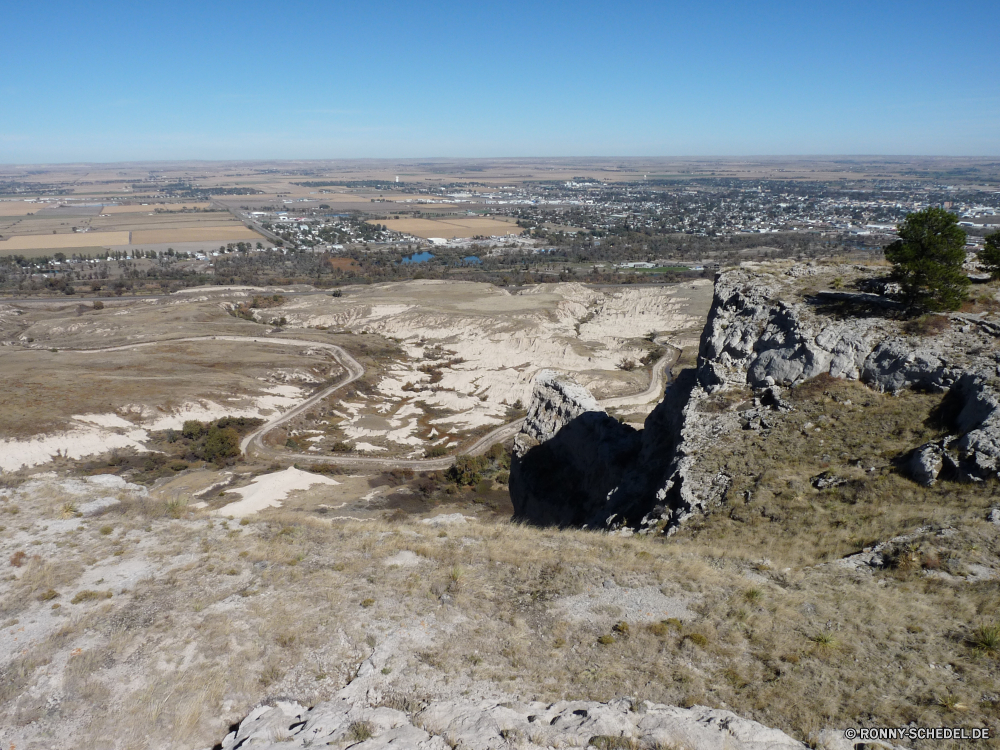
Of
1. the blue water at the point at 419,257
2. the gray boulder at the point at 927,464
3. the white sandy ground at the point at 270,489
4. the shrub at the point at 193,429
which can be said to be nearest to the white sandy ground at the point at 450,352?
the shrub at the point at 193,429

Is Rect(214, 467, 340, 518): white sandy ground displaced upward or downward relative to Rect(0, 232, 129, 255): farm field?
downward

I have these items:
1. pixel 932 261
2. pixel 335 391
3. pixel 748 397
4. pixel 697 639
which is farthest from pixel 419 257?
pixel 697 639

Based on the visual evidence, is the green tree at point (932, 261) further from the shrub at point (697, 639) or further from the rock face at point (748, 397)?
the shrub at point (697, 639)

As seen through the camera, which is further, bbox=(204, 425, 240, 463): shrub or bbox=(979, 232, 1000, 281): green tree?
bbox=(204, 425, 240, 463): shrub

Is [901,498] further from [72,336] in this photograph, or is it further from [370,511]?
[72,336]

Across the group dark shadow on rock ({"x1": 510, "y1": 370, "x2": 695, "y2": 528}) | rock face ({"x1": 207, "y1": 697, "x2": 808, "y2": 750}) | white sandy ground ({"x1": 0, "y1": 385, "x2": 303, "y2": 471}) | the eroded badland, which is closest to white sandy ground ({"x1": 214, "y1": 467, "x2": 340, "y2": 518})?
the eroded badland

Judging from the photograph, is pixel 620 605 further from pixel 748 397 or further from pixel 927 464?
pixel 748 397

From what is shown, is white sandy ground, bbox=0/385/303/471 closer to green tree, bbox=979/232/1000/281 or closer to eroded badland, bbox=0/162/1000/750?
eroded badland, bbox=0/162/1000/750
